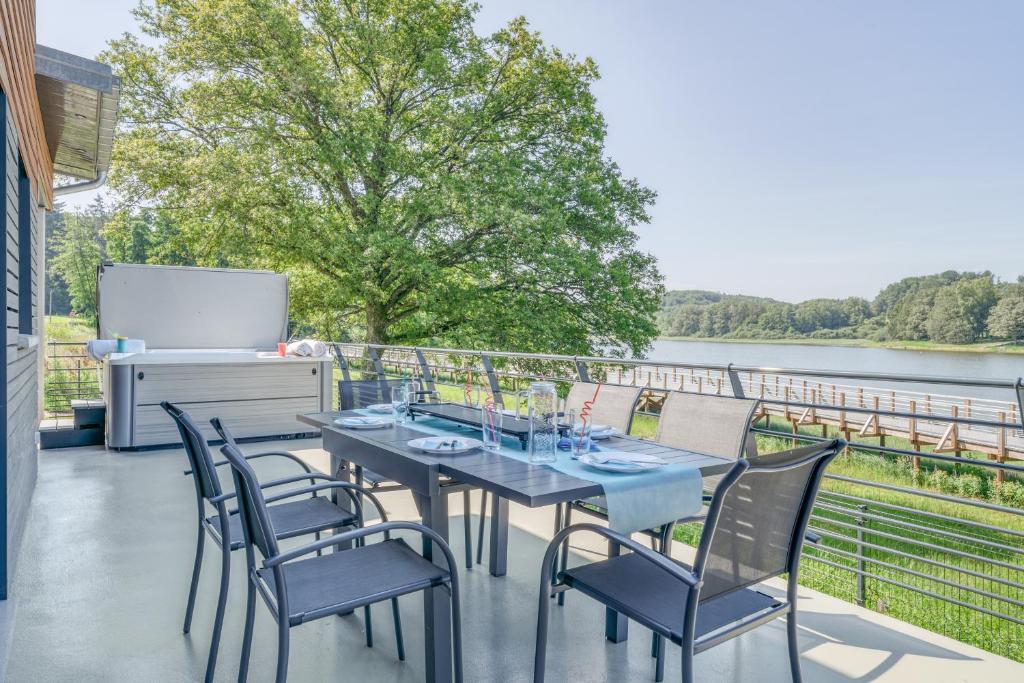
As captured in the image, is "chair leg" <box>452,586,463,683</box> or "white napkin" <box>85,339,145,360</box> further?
"white napkin" <box>85,339,145,360</box>

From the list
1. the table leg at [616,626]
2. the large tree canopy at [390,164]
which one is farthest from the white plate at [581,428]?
the large tree canopy at [390,164]

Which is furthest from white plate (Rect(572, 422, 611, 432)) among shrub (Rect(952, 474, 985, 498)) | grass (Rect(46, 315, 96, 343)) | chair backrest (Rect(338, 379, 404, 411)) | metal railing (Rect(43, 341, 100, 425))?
shrub (Rect(952, 474, 985, 498))

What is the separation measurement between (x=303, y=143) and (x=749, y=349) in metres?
12.3

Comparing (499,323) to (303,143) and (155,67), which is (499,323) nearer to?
(303,143)

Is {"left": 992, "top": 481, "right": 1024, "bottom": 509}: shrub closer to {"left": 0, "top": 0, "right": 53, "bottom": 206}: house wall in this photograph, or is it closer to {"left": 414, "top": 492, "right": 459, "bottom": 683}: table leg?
{"left": 414, "top": 492, "right": 459, "bottom": 683}: table leg

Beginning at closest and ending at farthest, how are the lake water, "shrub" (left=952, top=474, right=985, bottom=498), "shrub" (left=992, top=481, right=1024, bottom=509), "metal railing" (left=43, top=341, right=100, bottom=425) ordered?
1. "metal railing" (left=43, top=341, right=100, bottom=425)
2. "shrub" (left=992, top=481, right=1024, bottom=509)
3. "shrub" (left=952, top=474, right=985, bottom=498)
4. the lake water

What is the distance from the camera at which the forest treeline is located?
16.6 meters

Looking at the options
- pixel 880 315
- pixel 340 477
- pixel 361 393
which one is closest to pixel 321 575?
pixel 340 477

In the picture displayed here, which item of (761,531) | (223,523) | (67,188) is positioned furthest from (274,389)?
(761,531)

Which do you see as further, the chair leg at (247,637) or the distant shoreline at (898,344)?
the distant shoreline at (898,344)

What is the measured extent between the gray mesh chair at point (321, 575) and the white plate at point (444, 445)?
0.29m

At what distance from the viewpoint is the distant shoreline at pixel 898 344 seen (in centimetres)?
1634

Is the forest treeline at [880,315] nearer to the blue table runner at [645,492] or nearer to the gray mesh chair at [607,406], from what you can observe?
the gray mesh chair at [607,406]

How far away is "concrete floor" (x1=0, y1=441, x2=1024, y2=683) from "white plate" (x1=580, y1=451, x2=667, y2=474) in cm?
67
